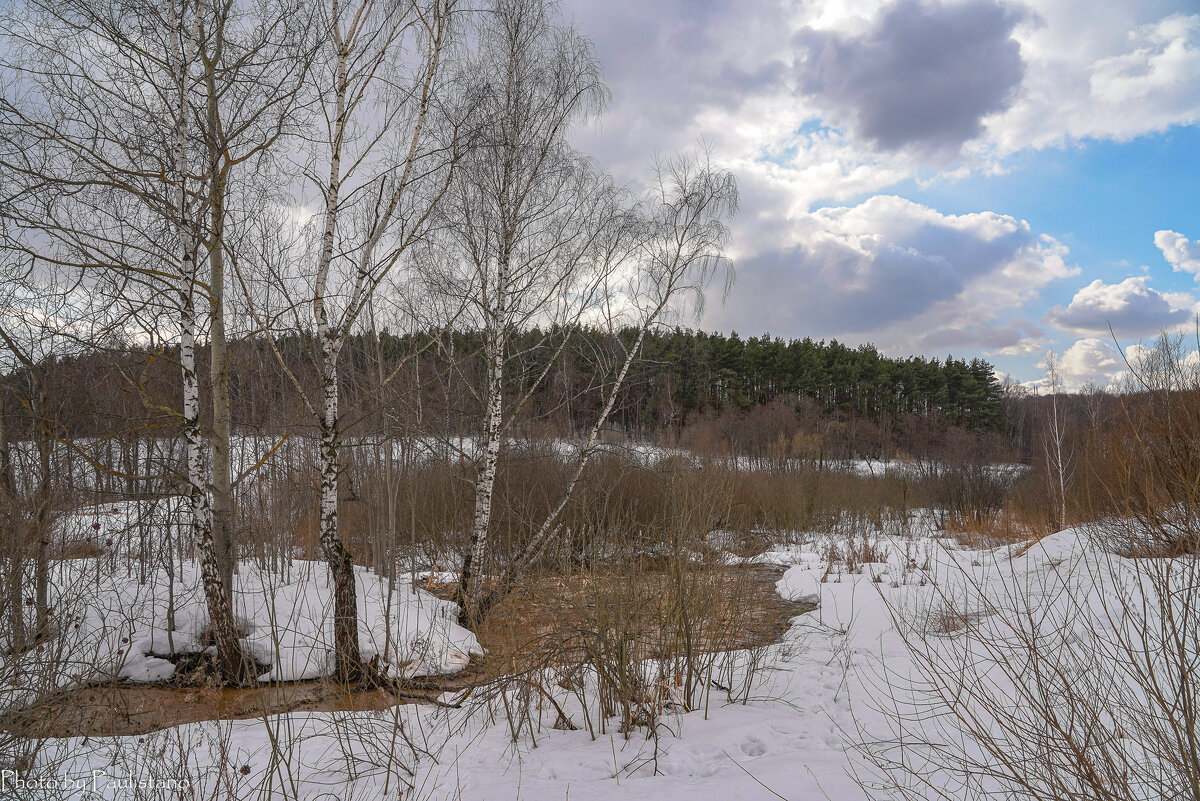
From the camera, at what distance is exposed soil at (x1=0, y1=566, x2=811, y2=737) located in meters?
4.36

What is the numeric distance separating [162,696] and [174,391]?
699 centimetres

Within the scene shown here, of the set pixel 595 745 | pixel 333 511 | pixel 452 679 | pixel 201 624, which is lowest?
pixel 452 679

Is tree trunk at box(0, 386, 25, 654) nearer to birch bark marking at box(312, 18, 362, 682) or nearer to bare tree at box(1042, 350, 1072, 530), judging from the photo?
birch bark marking at box(312, 18, 362, 682)

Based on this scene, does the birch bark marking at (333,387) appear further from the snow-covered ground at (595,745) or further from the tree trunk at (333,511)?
the snow-covered ground at (595,745)

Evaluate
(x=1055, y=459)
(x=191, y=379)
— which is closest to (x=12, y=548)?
(x=191, y=379)

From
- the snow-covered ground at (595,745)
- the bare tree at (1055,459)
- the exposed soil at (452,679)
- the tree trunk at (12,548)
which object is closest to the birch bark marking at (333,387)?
the exposed soil at (452,679)

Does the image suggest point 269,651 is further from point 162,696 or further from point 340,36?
point 340,36

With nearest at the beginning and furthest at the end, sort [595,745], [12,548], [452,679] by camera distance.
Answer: [12,548]
[595,745]
[452,679]

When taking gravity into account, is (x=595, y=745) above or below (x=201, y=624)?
above

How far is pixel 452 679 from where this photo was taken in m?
7.93

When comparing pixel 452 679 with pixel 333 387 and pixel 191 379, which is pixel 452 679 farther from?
pixel 191 379

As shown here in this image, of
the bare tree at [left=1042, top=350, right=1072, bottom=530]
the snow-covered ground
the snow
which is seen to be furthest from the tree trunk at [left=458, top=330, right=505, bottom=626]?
the bare tree at [left=1042, top=350, right=1072, bottom=530]

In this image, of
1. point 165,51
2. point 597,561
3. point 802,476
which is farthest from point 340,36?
point 802,476

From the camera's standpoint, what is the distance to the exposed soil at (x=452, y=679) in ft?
14.3
